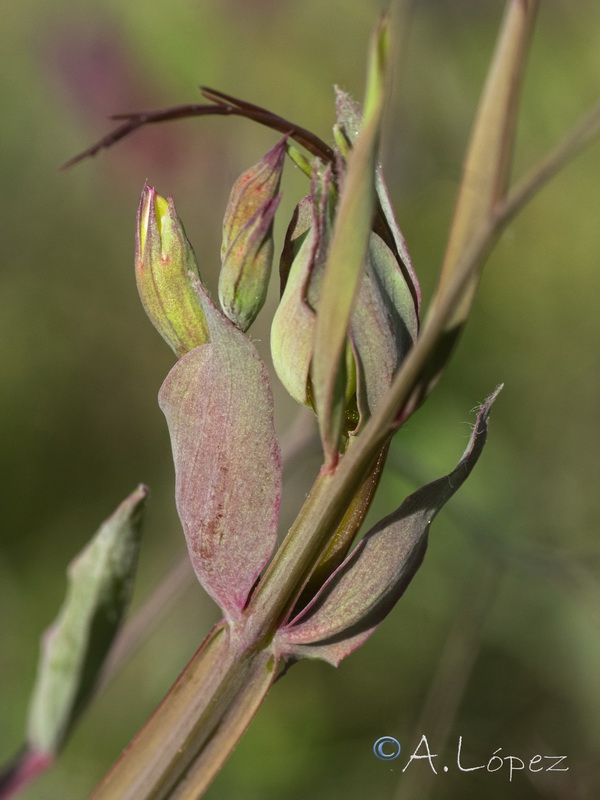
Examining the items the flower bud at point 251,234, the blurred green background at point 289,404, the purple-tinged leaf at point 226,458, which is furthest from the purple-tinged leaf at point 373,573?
the blurred green background at point 289,404

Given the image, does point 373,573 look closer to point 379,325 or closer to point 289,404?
point 379,325

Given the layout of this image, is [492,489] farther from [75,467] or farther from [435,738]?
[75,467]

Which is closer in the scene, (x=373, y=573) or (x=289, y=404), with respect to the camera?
(x=373, y=573)

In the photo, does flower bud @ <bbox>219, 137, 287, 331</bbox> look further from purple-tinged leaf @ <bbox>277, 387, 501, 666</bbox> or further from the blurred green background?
the blurred green background

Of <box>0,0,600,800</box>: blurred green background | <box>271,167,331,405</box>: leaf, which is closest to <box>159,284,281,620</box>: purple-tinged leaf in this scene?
<box>271,167,331,405</box>: leaf

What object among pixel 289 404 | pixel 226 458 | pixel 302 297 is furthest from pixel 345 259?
pixel 289 404

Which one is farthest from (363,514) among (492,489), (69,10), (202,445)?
(69,10)
